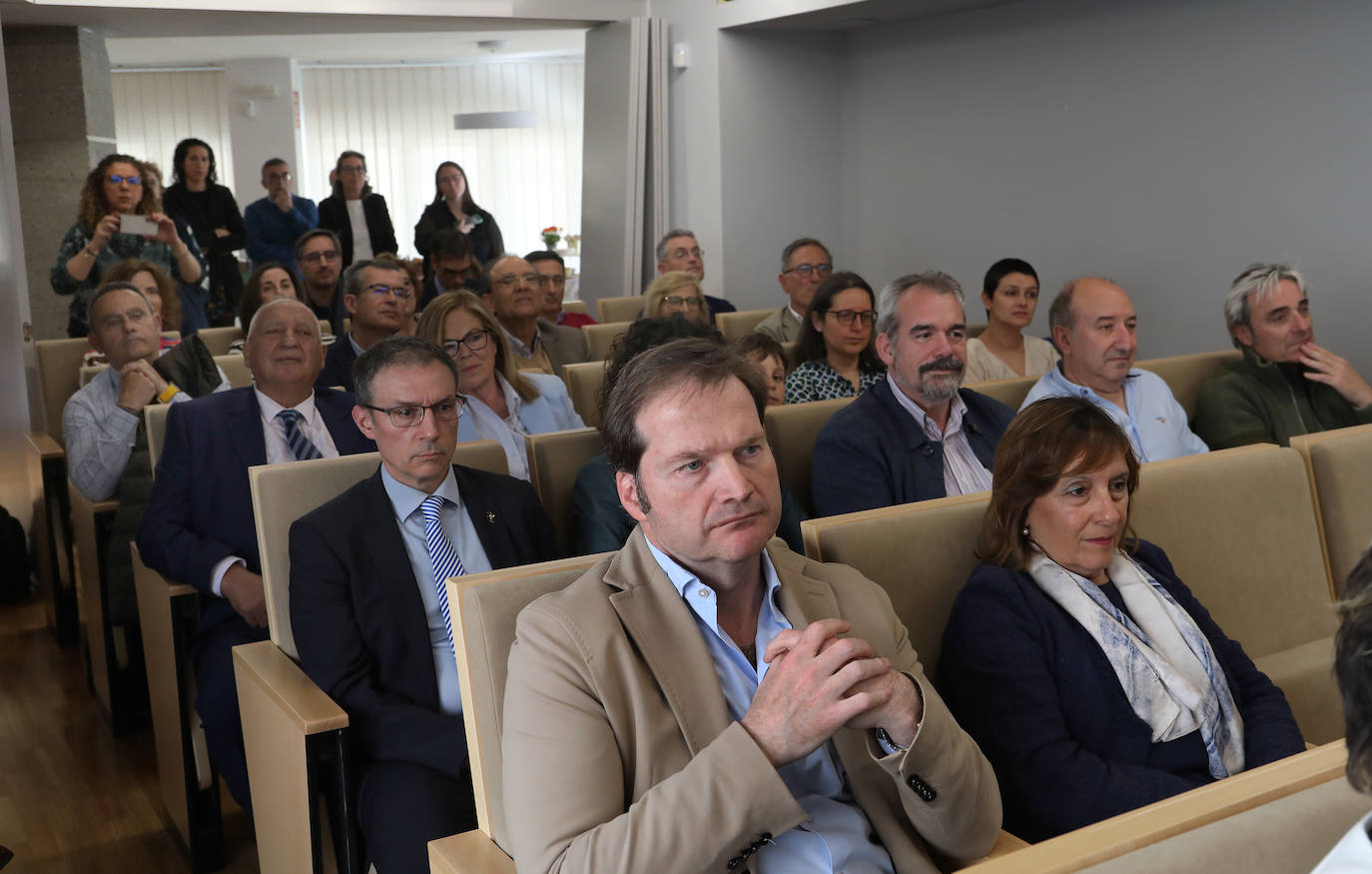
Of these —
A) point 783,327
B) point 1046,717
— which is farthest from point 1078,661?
point 783,327

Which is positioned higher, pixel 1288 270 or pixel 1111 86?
pixel 1111 86

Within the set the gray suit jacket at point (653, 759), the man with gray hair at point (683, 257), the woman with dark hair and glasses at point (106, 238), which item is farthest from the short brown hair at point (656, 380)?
the woman with dark hair and glasses at point (106, 238)

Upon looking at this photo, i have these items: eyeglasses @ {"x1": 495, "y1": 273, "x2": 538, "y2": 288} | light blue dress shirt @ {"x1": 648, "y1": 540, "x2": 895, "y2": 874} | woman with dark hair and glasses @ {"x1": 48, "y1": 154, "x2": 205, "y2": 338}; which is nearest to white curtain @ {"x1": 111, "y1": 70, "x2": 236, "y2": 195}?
woman with dark hair and glasses @ {"x1": 48, "y1": 154, "x2": 205, "y2": 338}

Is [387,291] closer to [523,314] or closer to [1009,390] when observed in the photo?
[523,314]

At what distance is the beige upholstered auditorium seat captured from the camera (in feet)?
6.57

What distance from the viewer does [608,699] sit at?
4.47ft

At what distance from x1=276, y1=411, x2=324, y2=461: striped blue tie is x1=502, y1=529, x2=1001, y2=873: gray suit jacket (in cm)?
171

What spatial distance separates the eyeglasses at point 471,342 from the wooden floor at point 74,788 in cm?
137

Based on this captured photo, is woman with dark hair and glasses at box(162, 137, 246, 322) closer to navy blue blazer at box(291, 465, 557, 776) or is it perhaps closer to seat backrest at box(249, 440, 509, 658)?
seat backrest at box(249, 440, 509, 658)

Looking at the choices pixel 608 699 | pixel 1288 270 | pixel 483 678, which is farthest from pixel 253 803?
pixel 1288 270

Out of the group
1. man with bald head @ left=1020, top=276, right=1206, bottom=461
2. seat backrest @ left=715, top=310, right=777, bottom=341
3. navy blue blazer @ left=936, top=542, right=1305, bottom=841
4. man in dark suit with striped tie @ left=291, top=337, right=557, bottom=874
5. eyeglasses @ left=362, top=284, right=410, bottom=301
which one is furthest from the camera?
seat backrest @ left=715, top=310, right=777, bottom=341

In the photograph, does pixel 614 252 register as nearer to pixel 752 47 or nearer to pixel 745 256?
pixel 745 256

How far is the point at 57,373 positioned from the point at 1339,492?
449 centimetres

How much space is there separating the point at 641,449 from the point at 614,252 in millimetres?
6714
